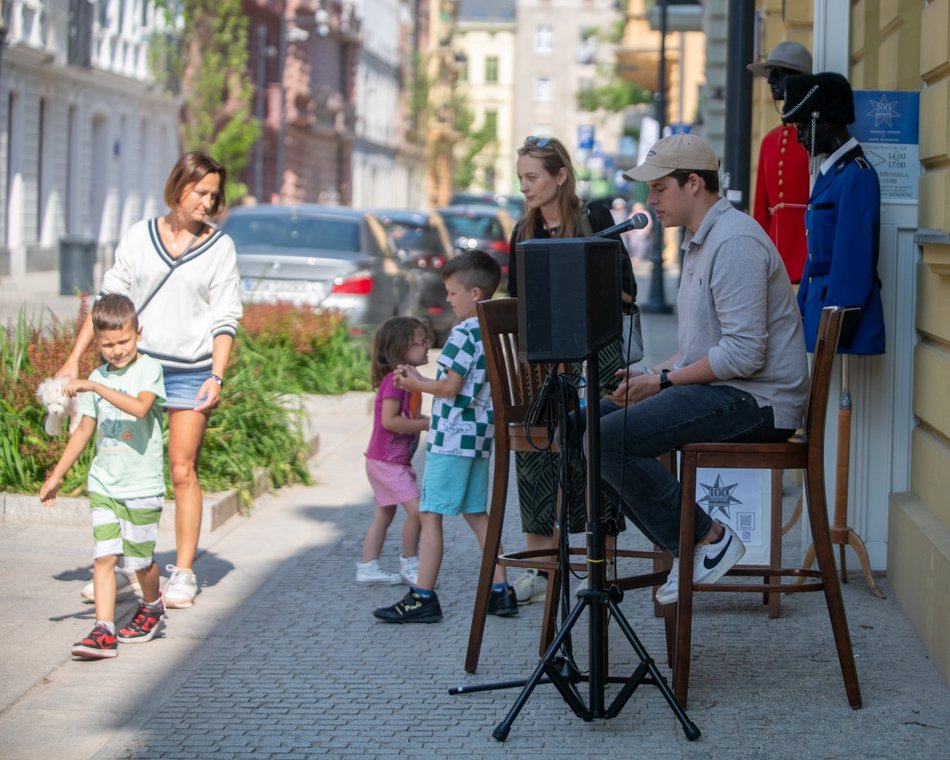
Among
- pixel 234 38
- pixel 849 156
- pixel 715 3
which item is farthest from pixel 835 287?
pixel 234 38

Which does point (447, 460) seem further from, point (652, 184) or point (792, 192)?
point (792, 192)

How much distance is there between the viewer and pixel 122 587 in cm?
655

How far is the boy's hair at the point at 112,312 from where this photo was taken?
556cm

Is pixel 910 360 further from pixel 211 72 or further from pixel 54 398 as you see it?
pixel 211 72

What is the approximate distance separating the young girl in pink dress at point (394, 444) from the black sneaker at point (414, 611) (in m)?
0.52

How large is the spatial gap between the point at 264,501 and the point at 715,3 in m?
11.7

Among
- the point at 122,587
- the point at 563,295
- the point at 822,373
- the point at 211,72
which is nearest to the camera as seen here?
the point at 563,295

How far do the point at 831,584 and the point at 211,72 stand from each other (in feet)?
111

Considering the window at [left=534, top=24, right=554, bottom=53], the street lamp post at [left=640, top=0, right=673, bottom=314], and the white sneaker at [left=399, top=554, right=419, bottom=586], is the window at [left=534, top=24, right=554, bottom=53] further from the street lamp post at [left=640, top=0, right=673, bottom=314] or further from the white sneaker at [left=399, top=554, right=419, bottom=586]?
the white sneaker at [left=399, top=554, right=419, bottom=586]

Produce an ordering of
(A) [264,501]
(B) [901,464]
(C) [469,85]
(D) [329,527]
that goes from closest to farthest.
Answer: (B) [901,464], (D) [329,527], (A) [264,501], (C) [469,85]

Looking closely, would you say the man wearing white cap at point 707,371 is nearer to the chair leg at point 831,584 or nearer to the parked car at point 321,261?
the chair leg at point 831,584

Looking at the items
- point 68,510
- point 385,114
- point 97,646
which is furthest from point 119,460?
point 385,114

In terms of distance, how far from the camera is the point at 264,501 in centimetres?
884

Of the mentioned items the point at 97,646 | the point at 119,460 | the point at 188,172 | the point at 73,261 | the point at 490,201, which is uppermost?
the point at 490,201
